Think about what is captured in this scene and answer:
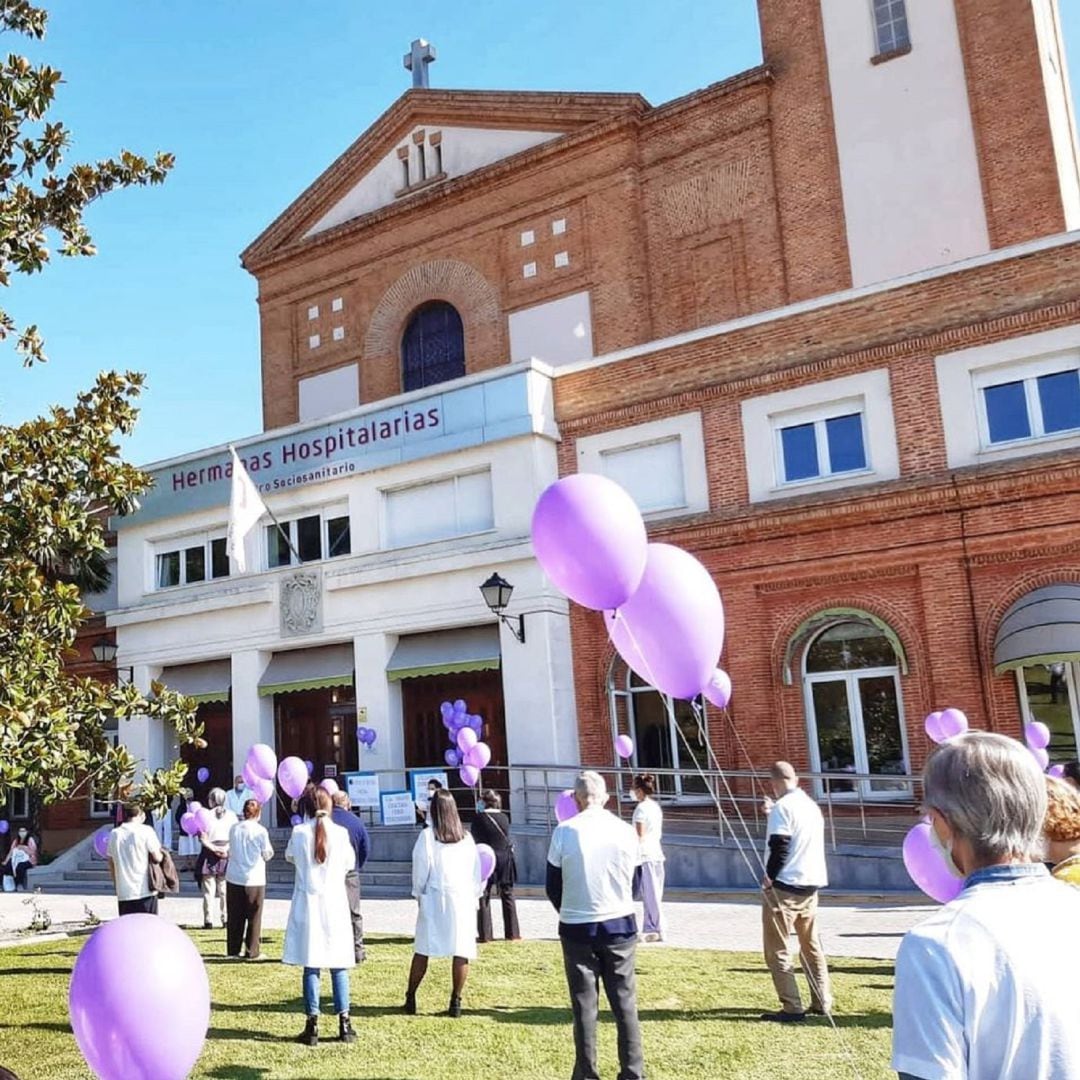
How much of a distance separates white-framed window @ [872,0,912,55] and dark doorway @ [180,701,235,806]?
20.3 metres

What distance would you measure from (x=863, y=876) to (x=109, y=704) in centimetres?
1039

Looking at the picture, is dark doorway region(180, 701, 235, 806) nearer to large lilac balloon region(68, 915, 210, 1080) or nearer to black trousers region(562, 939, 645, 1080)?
black trousers region(562, 939, 645, 1080)

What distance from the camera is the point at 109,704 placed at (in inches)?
340

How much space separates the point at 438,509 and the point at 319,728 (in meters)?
5.71

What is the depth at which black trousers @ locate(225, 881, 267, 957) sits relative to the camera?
10953mm

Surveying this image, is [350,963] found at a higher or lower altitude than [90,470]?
lower

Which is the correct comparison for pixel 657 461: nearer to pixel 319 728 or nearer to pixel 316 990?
pixel 319 728

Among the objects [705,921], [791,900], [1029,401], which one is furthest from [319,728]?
[791,900]

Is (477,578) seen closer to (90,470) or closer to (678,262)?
(678,262)

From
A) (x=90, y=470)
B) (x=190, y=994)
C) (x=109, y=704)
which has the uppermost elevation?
(x=90, y=470)

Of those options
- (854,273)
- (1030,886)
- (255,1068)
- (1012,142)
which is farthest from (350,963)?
(1012,142)

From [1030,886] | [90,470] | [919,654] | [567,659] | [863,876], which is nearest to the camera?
[1030,886]

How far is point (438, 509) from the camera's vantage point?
2139 cm

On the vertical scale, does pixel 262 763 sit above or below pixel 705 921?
above
